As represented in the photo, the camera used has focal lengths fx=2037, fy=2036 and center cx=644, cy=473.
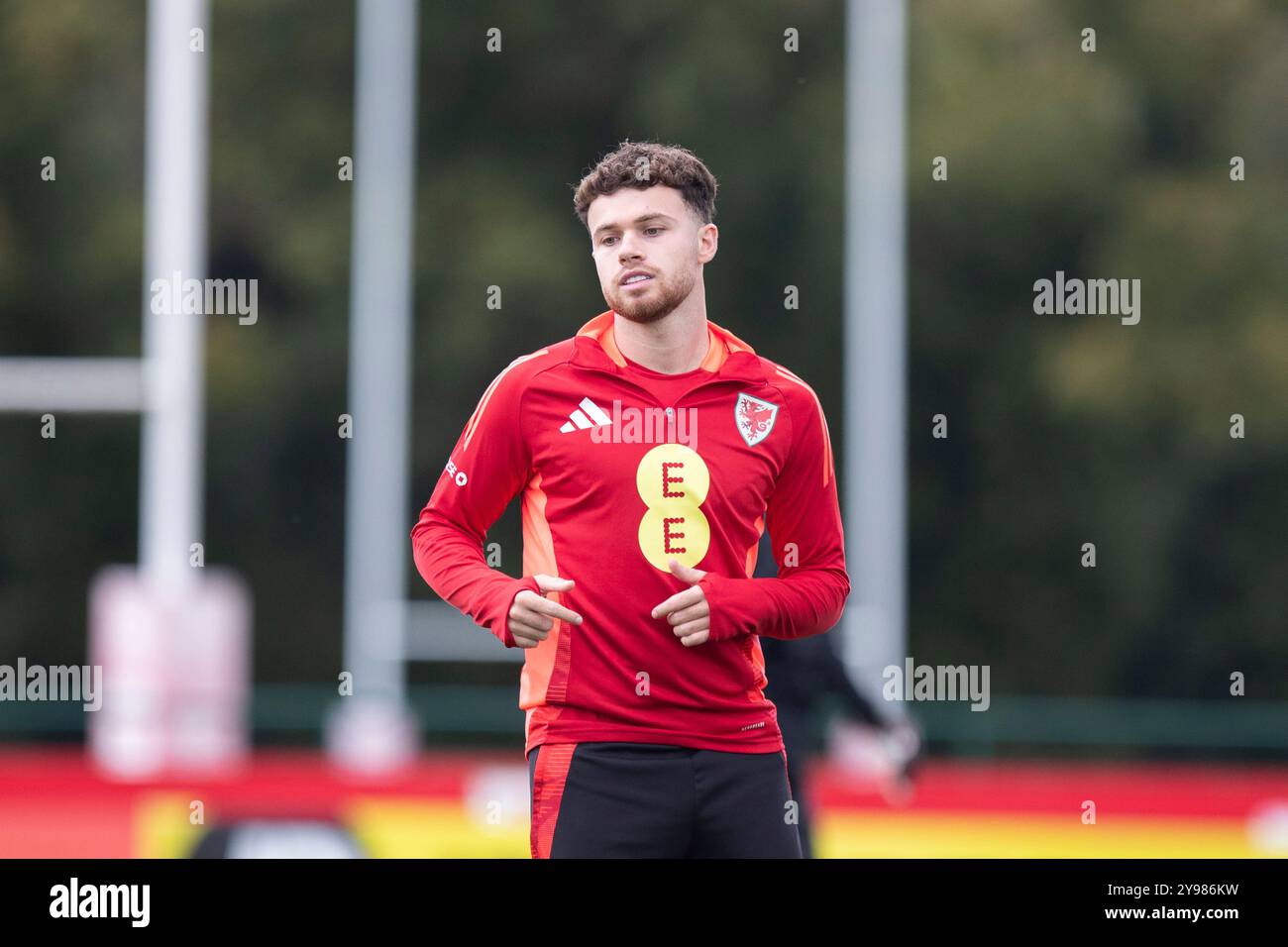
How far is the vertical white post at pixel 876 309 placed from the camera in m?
11.5

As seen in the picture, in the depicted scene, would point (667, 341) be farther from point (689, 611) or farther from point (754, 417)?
point (689, 611)

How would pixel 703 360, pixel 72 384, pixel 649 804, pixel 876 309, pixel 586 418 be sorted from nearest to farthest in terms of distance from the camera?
pixel 649 804 < pixel 586 418 < pixel 703 360 < pixel 72 384 < pixel 876 309

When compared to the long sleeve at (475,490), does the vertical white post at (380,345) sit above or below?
above

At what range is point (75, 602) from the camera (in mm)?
15109

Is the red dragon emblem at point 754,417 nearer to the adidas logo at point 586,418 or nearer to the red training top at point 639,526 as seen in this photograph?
the red training top at point 639,526

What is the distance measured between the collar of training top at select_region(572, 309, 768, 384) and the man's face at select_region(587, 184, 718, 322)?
12cm

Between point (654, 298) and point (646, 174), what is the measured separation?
230mm

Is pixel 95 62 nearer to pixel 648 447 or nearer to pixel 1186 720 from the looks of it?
pixel 1186 720

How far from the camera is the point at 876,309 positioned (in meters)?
11.7

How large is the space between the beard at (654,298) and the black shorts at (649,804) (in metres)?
0.80

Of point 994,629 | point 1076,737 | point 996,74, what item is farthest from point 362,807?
point 996,74

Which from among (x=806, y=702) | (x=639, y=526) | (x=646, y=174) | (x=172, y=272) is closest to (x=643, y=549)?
(x=639, y=526)

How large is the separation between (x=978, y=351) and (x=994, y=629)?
84.9 inches

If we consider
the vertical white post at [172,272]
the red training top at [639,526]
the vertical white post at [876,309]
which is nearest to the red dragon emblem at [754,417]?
the red training top at [639,526]
